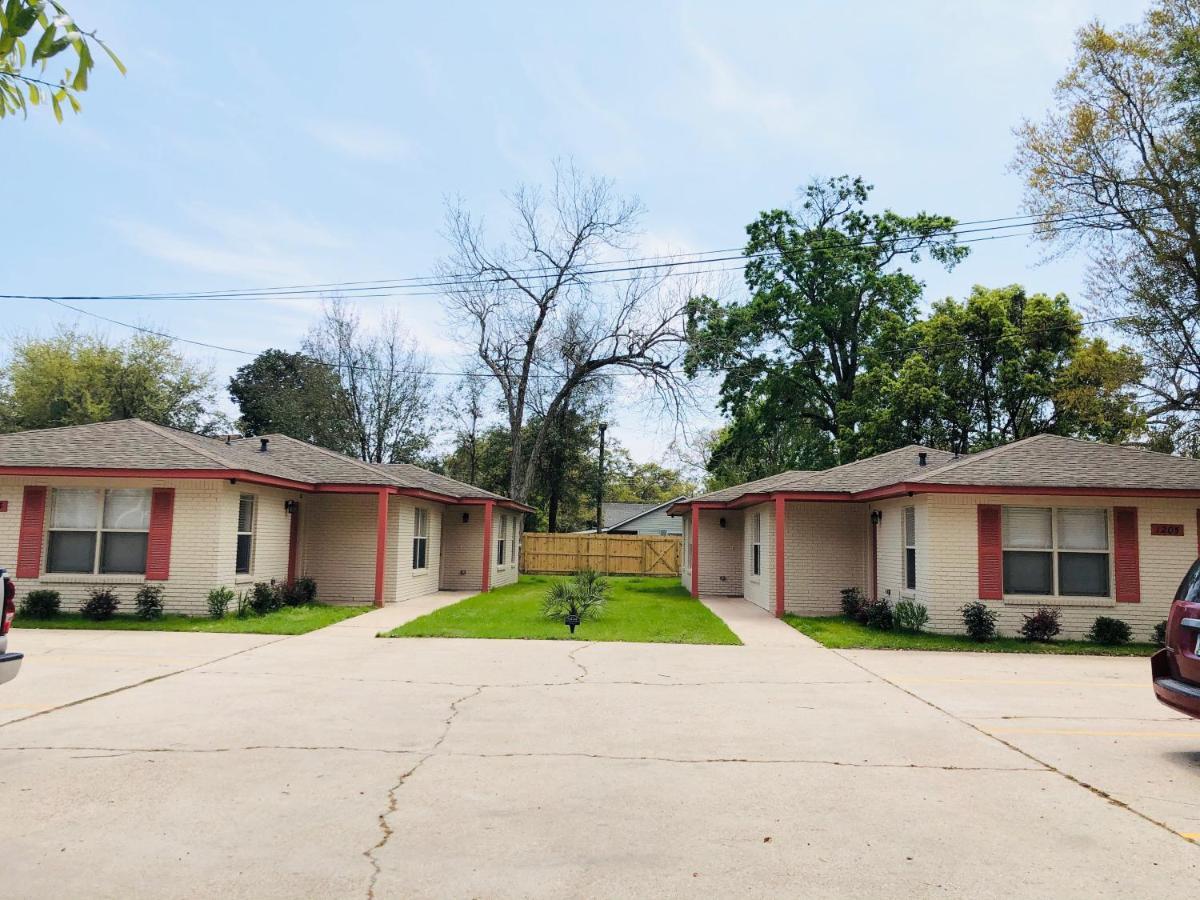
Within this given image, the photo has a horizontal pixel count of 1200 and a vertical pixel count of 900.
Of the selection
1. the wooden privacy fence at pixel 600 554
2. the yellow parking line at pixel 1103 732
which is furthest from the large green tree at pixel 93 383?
the yellow parking line at pixel 1103 732

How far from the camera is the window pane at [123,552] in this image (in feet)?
46.7

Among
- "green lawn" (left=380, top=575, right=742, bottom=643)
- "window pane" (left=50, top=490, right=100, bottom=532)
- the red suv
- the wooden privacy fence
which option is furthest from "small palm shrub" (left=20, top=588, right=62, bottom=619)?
the wooden privacy fence

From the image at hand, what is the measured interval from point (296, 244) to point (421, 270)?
138 inches

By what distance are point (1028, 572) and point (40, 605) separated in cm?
1658

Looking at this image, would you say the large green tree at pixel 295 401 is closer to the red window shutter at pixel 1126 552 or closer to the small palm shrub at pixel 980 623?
the small palm shrub at pixel 980 623

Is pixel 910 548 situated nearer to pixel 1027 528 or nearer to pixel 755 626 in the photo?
pixel 1027 528

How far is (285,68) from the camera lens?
1302cm

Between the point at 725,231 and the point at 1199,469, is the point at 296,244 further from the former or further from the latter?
the point at 1199,469

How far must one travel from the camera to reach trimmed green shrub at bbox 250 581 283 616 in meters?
15.1

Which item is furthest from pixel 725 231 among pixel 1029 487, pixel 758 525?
pixel 1029 487

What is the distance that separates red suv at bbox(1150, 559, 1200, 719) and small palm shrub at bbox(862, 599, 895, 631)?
333 inches

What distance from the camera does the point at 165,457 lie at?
1435cm

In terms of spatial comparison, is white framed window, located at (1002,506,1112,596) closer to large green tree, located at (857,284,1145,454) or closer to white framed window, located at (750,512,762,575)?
white framed window, located at (750,512,762,575)

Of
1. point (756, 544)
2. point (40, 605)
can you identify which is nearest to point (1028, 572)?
point (756, 544)
